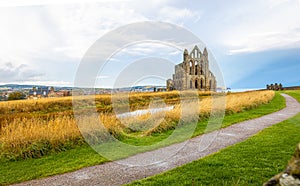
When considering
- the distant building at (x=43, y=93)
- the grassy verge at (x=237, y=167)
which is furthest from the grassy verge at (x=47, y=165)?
the distant building at (x=43, y=93)

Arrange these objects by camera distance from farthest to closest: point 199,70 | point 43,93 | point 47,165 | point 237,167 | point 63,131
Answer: point 199,70 → point 43,93 → point 63,131 → point 47,165 → point 237,167

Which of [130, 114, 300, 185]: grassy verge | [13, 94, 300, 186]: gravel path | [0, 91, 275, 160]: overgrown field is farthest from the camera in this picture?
[0, 91, 275, 160]: overgrown field

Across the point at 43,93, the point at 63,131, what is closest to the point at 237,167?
the point at 63,131

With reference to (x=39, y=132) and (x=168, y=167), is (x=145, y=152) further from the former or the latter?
(x=39, y=132)

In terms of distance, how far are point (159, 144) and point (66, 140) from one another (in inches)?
109

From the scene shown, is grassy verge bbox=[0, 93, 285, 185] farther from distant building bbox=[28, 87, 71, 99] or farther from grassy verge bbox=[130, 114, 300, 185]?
distant building bbox=[28, 87, 71, 99]

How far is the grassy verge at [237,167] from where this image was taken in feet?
14.1

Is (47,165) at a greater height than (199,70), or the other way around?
(199,70)

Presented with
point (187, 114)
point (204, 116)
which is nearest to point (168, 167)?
point (187, 114)

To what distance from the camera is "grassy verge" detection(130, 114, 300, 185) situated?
430cm

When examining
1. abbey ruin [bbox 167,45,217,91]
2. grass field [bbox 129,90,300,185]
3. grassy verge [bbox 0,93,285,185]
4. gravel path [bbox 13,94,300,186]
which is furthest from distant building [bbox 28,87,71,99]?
grass field [bbox 129,90,300,185]

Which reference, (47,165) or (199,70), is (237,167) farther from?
(199,70)

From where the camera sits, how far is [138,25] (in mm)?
5941

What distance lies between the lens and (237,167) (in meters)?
4.89
